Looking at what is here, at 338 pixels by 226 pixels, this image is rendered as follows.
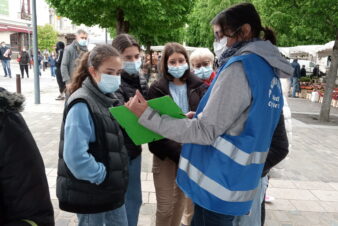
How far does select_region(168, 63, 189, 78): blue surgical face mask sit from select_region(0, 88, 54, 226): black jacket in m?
1.80

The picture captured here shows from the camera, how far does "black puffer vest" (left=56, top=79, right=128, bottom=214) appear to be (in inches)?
78.9

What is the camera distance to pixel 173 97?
112 inches

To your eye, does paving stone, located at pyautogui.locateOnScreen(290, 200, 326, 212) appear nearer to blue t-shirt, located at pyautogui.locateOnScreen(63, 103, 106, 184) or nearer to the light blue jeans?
the light blue jeans

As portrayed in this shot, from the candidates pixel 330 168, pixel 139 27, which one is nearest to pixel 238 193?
pixel 330 168

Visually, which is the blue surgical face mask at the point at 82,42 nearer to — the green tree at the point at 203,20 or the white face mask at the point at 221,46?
the white face mask at the point at 221,46

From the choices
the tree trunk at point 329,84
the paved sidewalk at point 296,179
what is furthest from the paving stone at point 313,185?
the tree trunk at point 329,84

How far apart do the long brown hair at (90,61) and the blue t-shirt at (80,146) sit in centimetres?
33

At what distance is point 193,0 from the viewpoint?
12.7 m

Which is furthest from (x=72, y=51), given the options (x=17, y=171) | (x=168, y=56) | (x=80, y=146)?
(x=17, y=171)

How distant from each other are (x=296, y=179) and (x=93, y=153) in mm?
4001

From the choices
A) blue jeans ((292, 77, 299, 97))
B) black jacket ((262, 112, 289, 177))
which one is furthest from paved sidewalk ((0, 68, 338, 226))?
blue jeans ((292, 77, 299, 97))

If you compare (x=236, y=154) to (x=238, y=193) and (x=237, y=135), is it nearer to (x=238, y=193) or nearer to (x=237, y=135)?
(x=237, y=135)

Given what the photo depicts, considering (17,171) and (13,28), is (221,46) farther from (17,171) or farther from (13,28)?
(13,28)

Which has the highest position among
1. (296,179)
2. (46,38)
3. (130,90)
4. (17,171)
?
(46,38)
